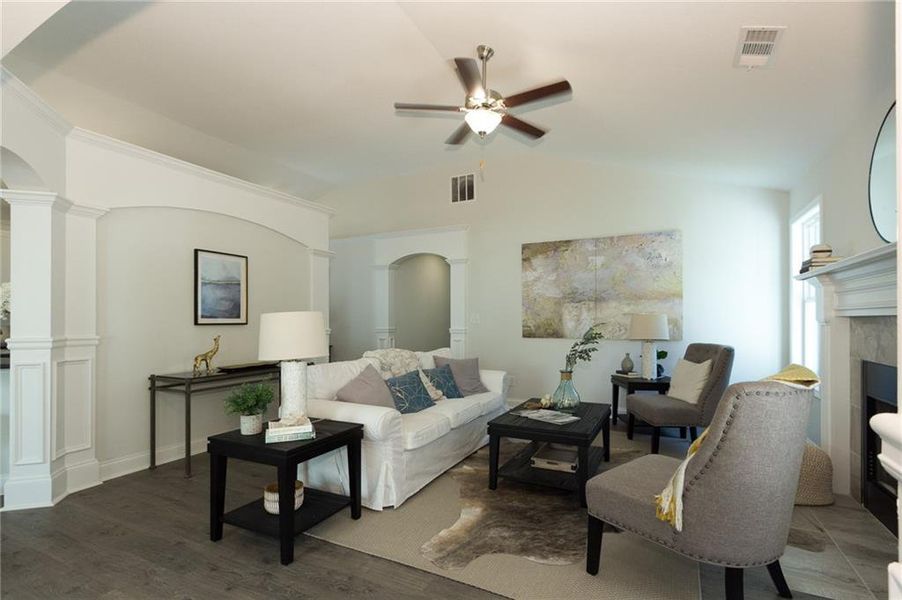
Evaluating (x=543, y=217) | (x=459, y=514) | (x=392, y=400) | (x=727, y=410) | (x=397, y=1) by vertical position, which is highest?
(x=397, y=1)

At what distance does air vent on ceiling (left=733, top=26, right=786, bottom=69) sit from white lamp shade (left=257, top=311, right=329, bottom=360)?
2.76m

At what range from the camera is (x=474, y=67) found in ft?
8.82

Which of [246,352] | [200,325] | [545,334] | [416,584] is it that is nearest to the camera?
[416,584]

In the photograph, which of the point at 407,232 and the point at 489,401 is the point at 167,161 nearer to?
the point at 407,232

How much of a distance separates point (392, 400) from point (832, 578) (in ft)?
8.82

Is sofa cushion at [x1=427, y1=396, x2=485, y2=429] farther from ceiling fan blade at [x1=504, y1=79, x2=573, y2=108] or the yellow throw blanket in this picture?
ceiling fan blade at [x1=504, y1=79, x2=573, y2=108]

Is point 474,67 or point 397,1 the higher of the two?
point 397,1

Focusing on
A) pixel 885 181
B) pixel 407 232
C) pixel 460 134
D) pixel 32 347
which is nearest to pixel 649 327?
pixel 885 181

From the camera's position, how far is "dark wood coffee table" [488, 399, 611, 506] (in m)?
3.08

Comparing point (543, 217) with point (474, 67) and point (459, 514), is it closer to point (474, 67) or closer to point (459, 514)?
point (474, 67)

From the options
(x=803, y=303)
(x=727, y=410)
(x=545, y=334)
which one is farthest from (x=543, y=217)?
(x=727, y=410)

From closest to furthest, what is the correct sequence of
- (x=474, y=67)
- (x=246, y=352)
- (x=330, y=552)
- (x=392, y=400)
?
1. (x=330, y=552)
2. (x=474, y=67)
3. (x=392, y=400)
4. (x=246, y=352)

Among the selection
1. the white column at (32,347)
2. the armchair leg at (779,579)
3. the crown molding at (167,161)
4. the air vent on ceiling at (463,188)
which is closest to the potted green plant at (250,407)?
the white column at (32,347)

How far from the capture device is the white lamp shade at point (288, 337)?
2.72 meters
